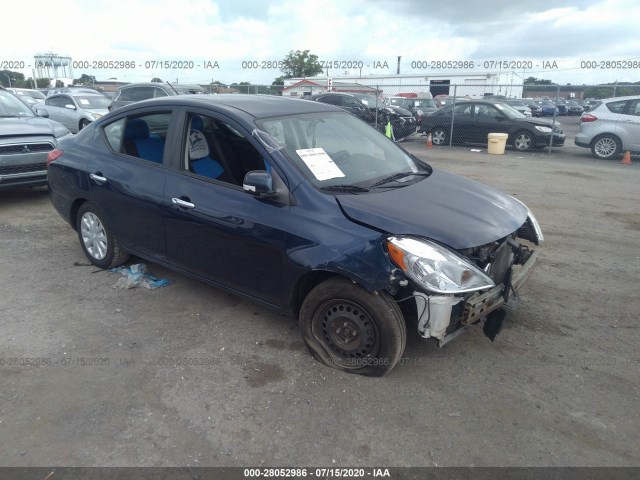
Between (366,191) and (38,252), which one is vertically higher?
(366,191)

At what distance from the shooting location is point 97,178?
4.48 m

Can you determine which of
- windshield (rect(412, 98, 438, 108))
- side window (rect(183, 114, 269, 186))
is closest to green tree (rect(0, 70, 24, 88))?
windshield (rect(412, 98, 438, 108))

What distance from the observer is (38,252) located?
5516 millimetres

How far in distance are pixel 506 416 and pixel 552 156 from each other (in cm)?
1310

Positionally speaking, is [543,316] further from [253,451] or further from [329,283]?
[253,451]

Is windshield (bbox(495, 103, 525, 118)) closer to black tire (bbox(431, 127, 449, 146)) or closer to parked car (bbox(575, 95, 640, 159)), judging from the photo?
black tire (bbox(431, 127, 449, 146))

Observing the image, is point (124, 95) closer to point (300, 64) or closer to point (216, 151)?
point (216, 151)

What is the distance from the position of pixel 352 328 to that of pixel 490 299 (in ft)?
2.97

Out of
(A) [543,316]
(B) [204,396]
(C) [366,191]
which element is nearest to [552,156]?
(A) [543,316]

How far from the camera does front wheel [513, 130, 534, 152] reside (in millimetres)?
14836

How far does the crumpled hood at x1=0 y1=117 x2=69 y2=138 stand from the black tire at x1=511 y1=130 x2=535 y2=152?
1248cm

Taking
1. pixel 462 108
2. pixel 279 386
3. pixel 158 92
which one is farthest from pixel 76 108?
pixel 279 386

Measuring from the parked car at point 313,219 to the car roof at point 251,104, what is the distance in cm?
2

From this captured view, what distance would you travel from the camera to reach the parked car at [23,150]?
680cm
